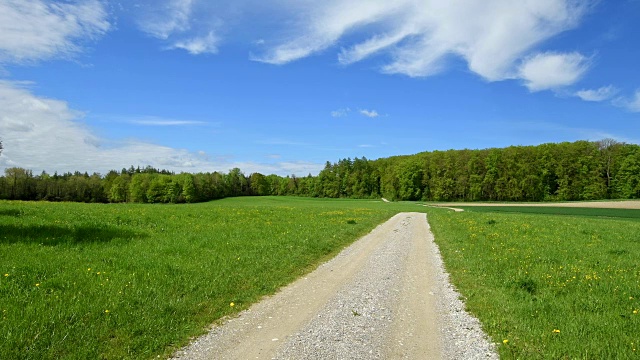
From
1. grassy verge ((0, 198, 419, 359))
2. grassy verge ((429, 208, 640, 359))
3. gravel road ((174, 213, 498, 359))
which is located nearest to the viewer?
grassy verge ((0, 198, 419, 359))

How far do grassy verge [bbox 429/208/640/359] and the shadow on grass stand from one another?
14.0 metres

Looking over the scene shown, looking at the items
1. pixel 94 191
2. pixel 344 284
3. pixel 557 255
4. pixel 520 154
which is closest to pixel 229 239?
pixel 344 284

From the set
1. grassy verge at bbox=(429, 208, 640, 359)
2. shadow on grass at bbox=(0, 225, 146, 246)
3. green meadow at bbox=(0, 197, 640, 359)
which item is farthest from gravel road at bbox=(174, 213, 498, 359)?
shadow on grass at bbox=(0, 225, 146, 246)

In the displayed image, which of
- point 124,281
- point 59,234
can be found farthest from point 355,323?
point 59,234

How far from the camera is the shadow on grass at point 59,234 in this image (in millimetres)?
14070

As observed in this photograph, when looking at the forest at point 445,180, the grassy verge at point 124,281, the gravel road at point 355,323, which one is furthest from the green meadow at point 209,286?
the forest at point 445,180

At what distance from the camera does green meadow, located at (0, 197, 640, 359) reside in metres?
6.65

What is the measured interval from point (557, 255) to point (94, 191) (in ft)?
426

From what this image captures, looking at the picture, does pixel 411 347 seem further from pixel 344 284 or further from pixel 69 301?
pixel 69 301

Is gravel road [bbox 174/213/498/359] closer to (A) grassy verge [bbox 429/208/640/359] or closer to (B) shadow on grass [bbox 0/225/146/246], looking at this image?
(A) grassy verge [bbox 429/208/640/359]

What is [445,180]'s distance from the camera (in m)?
107

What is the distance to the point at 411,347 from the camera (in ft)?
22.6

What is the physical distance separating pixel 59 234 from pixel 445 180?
337ft

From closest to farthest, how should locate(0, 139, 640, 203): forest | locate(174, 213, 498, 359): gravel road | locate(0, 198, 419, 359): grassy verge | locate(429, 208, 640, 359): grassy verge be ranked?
locate(0, 198, 419, 359): grassy verge → locate(174, 213, 498, 359): gravel road → locate(429, 208, 640, 359): grassy verge → locate(0, 139, 640, 203): forest
